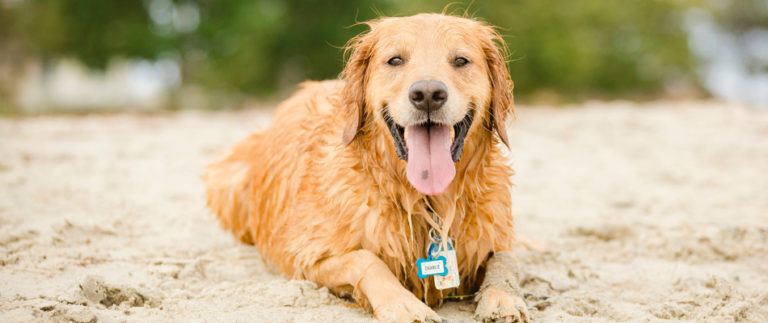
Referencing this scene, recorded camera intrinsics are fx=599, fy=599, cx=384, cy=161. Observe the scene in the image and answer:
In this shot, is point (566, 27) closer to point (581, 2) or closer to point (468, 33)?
point (581, 2)

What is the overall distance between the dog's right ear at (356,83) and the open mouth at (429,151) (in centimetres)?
21

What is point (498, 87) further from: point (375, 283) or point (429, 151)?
point (375, 283)

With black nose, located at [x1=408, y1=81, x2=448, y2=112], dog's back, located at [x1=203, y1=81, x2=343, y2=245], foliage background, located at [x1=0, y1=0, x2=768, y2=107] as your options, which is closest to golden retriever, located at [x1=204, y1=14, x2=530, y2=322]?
black nose, located at [x1=408, y1=81, x2=448, y2=112]

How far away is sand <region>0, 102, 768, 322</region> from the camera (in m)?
3.16

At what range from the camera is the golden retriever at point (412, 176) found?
3.11 metres

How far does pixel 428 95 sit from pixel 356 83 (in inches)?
24.2

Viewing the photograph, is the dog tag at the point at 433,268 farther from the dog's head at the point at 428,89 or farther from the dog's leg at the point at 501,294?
the dog's head at the point at 428,89

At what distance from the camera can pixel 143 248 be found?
13.7 feet

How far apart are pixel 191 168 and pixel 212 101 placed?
45.1ft

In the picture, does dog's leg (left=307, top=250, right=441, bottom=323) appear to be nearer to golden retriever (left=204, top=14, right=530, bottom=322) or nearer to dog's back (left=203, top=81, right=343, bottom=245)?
golden retriever (left=204, top=14, right=530, bottom=322)

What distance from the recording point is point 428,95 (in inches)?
117

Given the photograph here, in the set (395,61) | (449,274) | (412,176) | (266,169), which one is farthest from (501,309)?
(266,169)

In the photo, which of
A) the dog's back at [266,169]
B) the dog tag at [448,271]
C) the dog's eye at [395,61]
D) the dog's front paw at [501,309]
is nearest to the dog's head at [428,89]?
the dog's eye at [395,61]

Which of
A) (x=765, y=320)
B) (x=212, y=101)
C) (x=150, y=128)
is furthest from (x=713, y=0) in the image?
(x=765, y=320)
